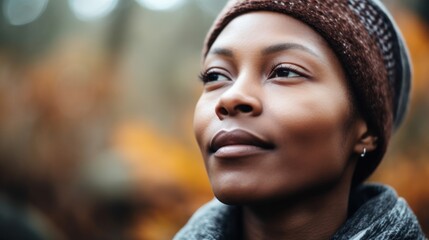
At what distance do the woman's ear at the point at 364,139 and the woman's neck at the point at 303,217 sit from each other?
0.15 meters

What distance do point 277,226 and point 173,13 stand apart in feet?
14.8

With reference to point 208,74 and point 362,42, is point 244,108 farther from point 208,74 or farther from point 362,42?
point 362,42

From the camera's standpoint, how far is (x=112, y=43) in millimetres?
5586

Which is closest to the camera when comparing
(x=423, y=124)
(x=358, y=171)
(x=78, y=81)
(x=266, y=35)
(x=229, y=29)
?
(x=266, y=35)

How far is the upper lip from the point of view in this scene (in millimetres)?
1340

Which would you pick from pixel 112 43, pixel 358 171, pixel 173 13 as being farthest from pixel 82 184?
pixel 358 171

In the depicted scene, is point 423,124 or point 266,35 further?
point 423,124

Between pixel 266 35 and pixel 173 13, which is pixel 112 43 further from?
pixel 266 35

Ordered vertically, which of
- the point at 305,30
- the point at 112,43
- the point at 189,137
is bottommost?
the point at 305,30

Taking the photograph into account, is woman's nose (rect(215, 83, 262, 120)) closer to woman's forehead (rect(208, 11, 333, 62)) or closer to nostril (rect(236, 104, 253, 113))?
nostril (rect(236, 104, 253, 113))

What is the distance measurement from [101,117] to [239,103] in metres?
4.23

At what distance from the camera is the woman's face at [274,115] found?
4.42 feet

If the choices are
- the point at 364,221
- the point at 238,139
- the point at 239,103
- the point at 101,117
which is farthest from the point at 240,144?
the point at 101,117

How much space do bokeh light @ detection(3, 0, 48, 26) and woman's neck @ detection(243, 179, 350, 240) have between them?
5.13 metres
